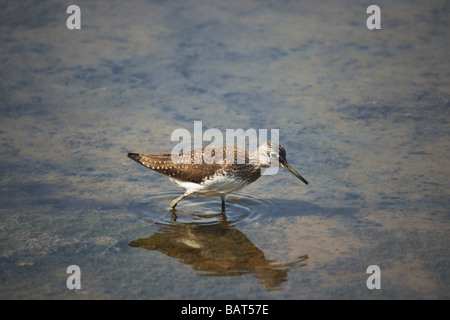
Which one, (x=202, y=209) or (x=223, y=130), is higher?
(x=223, y=130)

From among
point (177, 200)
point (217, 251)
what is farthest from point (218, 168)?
point (217, 251)

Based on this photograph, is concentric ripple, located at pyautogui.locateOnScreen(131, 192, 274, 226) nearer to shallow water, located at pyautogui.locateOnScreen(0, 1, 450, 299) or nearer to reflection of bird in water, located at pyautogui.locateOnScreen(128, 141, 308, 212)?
shallow water, located at pyautogui.locateOnScreen(0, 1, 450, 299)

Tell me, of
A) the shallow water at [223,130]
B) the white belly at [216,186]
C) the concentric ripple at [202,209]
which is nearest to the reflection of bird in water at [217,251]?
the shallow water at [223,130]

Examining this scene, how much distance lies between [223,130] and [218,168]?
216 cm

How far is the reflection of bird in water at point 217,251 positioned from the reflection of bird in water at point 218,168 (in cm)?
49

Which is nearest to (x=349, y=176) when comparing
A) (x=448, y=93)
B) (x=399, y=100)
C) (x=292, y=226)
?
(x=292, y=226)

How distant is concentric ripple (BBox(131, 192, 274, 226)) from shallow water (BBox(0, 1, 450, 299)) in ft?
0.09

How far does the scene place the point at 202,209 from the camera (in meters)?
8.17

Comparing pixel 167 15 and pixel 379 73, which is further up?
pixel 167 15

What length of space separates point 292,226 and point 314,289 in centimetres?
136

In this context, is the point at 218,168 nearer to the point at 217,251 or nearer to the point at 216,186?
the point at 216,186

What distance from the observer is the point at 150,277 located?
6.51 m

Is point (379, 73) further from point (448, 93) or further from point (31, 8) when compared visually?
point (31, 8)

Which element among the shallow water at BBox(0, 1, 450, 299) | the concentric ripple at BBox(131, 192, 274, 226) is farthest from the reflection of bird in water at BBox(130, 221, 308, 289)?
the concentric ripple at BBox(131, 192, 274, 226)
